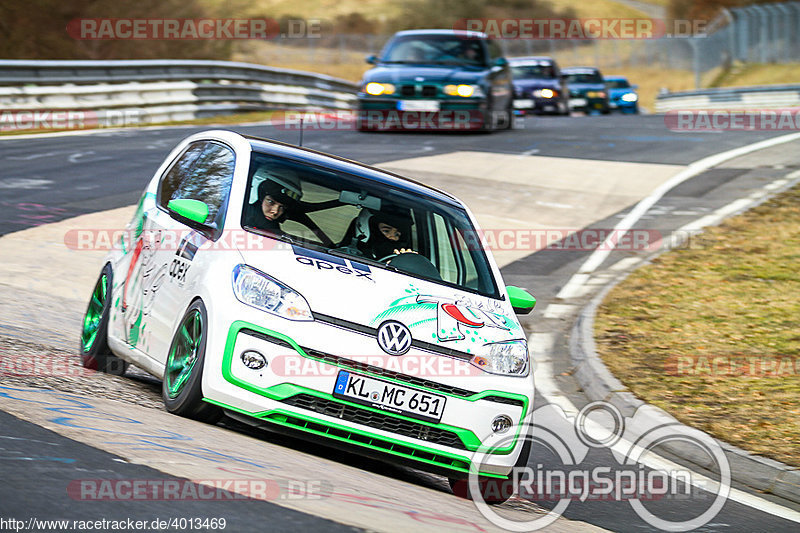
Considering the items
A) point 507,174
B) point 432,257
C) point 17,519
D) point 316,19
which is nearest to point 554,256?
point 507,174

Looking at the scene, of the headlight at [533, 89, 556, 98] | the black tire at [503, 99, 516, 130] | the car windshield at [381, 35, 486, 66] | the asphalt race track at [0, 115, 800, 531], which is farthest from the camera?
the headlight at [533, 89, 556, 98]

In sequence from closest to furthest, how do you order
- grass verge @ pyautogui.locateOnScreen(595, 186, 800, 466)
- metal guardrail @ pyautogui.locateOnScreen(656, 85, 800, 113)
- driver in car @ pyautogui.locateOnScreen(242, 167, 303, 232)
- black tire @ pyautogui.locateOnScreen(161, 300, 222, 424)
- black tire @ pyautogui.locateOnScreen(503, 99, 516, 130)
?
black tire @ pyautogui.locateOnScreen(161, 300, 222, 424)
driver in car @ pyautogui.locateOnScreen(242, 167, 303, 232)
grass verge @ pyautogui.locateOnScreen(595, 186, 800, 466)
black tire @ pyautogui.locateOnScreen(503, 99, 516, 130)
metal guardrail @ pyautogui.locateOnScreen(656, 85, 800, 113)

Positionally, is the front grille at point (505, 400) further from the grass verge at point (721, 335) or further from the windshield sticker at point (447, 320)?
the grass verge at point (721, 335)

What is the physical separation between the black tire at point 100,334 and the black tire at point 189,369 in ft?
4.27

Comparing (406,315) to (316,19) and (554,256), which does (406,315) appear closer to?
(554,256)

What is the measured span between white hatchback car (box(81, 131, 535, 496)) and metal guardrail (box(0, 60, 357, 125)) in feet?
52.2

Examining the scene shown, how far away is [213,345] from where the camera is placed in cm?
550

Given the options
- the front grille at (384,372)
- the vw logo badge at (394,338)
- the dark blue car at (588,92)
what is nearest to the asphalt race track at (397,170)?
the front grille at (384,372)

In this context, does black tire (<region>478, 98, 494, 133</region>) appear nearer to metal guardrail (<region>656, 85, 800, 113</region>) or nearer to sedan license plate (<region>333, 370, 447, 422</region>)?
metal guardrail (<region>656, 85, 800, 113</region>)

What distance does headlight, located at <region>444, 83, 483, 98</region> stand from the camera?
22.2 m

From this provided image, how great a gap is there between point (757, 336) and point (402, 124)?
13.7m

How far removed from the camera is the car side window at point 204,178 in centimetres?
652

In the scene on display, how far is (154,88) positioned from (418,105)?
242 inches

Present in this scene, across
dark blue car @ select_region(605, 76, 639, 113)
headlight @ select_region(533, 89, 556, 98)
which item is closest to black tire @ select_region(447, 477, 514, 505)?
headlight @ select_region(533, 89, 556, 98)
